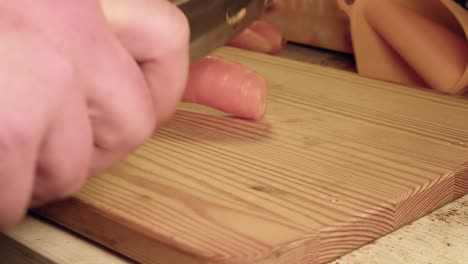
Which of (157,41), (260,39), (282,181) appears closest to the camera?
(157,41)

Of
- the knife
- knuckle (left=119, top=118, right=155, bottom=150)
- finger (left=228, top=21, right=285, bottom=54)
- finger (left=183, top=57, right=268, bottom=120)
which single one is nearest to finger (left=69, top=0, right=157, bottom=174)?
knuckle (left=119, top=118, right=155, bottom=150)

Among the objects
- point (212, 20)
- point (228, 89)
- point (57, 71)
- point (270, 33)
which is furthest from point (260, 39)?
point (57, 71)

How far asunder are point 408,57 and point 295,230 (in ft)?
1.49

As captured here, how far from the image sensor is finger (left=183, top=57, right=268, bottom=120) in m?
0.77

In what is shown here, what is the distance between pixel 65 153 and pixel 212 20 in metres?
0.25

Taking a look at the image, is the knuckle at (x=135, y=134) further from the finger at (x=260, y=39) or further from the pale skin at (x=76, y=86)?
the finger at (x=260, y=39)

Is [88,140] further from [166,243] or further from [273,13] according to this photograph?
[273,13]

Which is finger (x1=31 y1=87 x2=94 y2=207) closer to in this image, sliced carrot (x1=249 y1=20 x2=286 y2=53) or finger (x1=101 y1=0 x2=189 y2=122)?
finger (x1=101 y1=0 x2=189 y2=122)

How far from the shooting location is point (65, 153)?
0.43 metres

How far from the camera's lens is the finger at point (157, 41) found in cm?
48

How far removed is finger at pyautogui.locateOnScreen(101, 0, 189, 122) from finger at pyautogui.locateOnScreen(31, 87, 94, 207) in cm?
7

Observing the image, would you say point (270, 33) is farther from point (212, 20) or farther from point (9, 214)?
point (9, 214)

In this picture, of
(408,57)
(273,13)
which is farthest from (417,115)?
(273,13)

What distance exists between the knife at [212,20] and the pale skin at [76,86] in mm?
91
